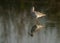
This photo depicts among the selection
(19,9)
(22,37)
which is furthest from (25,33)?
(19,9)

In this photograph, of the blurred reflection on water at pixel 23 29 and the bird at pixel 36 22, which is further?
the blurred reflection on water at pixel 23 29

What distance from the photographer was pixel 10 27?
7.14ft

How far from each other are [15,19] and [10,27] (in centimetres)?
8

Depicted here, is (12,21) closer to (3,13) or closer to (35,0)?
(3,13)

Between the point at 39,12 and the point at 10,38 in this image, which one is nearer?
the point at 39,12

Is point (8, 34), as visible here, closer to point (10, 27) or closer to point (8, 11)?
point (10, 27)

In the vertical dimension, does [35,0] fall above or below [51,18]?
above

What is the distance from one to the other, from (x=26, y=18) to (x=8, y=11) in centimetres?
17

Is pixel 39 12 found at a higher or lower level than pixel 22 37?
higher

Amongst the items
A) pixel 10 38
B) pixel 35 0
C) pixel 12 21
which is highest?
pixel 35 0

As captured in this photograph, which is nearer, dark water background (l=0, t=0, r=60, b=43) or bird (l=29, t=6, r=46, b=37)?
bird (l=29, t=6, r=46, b=37)

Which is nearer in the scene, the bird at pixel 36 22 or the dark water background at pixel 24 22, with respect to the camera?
the bird at pixel 36 22

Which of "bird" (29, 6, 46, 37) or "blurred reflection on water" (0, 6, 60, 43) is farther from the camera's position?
"blurred reflection on water" (0, 6, 60, 43)

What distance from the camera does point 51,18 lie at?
216cm
